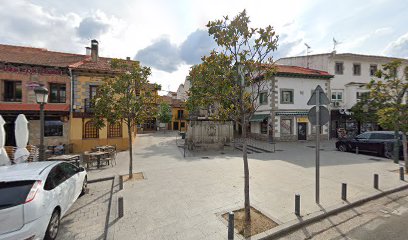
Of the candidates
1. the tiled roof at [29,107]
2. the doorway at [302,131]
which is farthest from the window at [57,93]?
the doorway at [302,131]

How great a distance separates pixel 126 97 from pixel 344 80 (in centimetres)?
2577

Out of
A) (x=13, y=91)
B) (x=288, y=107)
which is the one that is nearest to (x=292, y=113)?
(x=288, y=107)

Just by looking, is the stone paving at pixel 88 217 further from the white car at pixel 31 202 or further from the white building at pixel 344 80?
the white building at pixel 344 80

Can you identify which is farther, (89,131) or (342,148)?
(89,131)

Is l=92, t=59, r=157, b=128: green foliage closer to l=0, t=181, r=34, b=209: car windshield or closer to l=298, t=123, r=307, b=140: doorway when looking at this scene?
l=0, t=181, r=34, b=209: car windshield

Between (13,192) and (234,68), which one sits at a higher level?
(234,68)

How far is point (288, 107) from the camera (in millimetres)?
19531

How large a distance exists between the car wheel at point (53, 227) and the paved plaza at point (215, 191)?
3.64 feet

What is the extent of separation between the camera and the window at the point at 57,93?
14.1 m

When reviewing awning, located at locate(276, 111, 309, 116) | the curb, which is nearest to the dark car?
awning, located at locate(276, 111, 309, 116)

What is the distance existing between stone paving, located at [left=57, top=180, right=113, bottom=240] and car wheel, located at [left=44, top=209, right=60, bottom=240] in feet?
0.66

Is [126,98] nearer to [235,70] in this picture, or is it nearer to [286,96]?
[235,70]

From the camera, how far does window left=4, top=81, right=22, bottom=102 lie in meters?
13.5

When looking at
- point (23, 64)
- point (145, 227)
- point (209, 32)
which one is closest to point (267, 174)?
point (145, 227)
